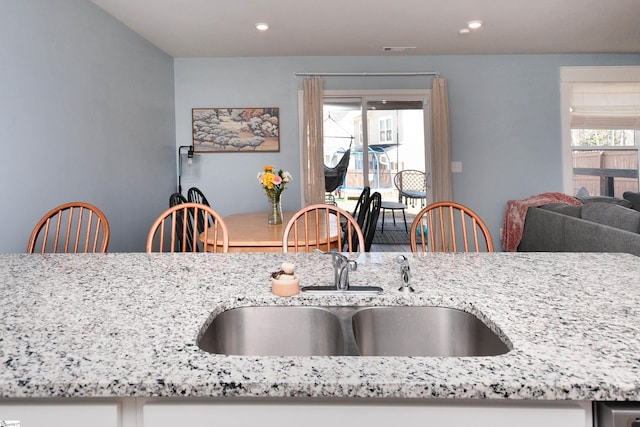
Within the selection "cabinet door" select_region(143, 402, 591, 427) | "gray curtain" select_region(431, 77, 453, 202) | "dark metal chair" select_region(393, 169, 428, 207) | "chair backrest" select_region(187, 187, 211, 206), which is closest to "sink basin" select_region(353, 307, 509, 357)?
"cabinet door" select_region(143, 402, 591, 427)

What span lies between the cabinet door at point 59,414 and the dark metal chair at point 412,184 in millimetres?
5010

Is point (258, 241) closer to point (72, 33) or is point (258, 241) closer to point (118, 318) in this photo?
point (118, 318)

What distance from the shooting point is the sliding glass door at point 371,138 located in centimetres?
530

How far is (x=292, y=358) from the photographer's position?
0.74 metres

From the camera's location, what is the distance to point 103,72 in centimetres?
359

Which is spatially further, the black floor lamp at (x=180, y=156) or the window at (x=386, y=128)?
the window at (x=386, y=128)

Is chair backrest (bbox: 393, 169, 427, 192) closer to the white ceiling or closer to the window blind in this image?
the white ceiling

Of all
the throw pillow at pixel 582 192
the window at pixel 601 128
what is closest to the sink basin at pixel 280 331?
the window at pixel 601 128

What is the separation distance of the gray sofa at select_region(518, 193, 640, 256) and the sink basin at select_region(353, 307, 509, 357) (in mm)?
1951

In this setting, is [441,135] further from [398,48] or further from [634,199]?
[634,199]

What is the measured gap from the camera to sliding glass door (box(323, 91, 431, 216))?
5.30 meters

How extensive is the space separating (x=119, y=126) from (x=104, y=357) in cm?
351

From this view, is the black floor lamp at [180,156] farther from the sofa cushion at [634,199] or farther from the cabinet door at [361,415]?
the cabinet door at [361,415]

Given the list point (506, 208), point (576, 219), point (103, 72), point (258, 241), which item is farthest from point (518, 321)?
point (506, 208)
